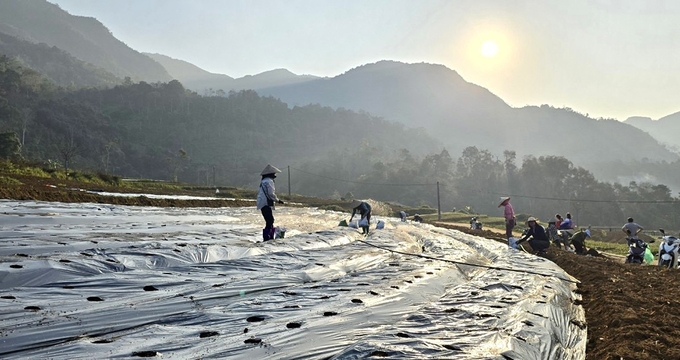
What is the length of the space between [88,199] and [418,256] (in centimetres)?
1245

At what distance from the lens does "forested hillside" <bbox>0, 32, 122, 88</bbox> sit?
448 feet

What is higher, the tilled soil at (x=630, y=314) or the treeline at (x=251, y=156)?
the treeline at (x=251, y=156)

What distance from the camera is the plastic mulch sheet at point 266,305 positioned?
2598mm

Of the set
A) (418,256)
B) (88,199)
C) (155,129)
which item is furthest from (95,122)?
(418,256)

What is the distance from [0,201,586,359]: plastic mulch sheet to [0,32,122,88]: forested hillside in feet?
497

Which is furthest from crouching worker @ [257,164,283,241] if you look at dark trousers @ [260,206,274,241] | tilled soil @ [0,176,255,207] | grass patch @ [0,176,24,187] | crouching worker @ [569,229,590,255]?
crouching worker @ [569,229,590,255]

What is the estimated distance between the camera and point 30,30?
194 metres

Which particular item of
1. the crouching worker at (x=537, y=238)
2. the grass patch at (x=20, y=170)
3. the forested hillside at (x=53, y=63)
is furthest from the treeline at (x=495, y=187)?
the forested hillside at (x=53, y=63)

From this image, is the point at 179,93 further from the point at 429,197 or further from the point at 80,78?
the point at 429,197

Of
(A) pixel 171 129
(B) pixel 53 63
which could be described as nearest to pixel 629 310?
(A) pixel 171 129

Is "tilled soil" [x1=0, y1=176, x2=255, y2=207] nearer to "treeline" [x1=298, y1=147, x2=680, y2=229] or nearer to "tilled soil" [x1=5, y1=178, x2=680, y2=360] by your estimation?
"tilled soil" [x1=5, y1=178, x2=680, y2=360]

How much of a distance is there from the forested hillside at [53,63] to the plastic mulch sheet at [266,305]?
15150cm

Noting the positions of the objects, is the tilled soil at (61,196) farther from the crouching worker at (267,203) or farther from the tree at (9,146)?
the tree at (9,146)

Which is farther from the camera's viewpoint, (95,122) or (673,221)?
(95,122)
